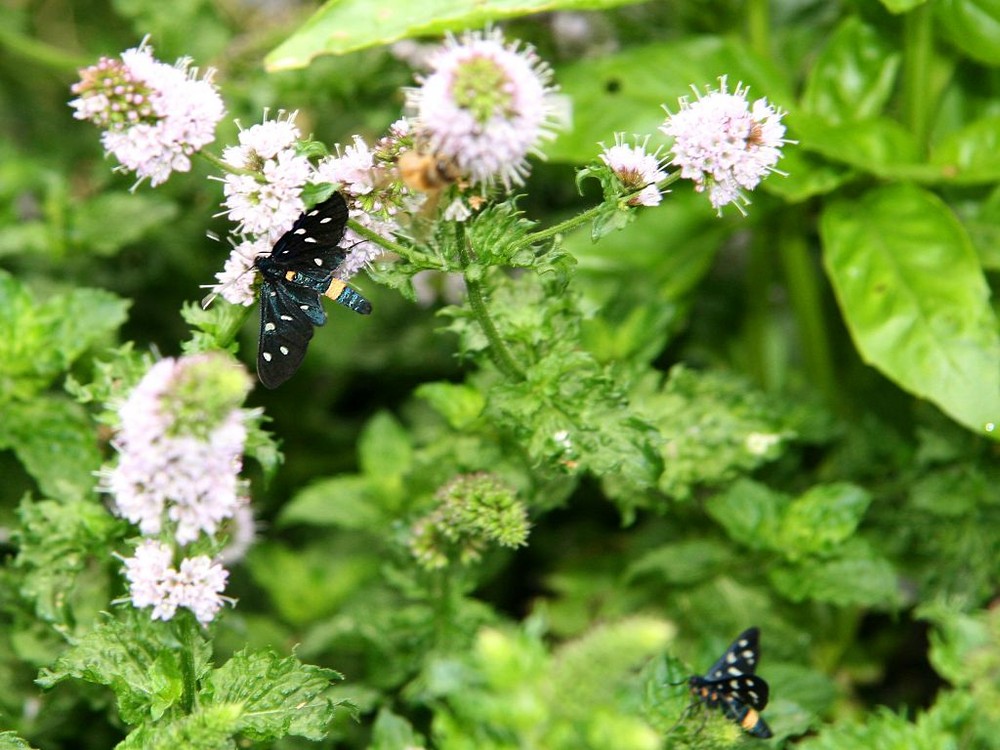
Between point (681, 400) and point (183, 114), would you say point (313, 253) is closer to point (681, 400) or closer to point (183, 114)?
point (183, 114)

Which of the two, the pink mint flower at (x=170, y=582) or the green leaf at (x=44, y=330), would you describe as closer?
the pink mint flower at (x=170, y=582)

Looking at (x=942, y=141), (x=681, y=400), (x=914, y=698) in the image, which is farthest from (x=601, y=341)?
(x=914, y=698)

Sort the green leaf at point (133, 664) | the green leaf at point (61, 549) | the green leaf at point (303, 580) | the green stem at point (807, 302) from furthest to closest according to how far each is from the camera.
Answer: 1. the green stem at point (807, 302)
2. the green leaf at point (303, 580)
3. the green leaf at point (61, 549)
4. the green leaf at point (133, 664)

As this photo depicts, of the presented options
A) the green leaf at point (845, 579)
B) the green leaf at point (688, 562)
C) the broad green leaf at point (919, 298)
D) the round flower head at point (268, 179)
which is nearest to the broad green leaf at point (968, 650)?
the green leaf at point (845, 579)

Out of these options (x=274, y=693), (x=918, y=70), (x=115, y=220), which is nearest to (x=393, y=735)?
(x=274, y=693)

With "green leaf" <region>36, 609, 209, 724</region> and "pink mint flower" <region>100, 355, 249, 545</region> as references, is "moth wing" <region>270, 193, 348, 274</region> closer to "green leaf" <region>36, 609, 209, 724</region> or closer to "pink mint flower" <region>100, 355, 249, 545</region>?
"pink mint flower" <region>100, 355, 249, 545</region>

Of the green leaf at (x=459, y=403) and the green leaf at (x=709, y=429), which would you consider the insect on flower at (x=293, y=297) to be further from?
the green leaf at (x=709, y=429)

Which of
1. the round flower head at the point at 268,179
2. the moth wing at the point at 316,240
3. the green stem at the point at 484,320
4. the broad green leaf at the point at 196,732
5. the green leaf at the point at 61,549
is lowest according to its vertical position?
the broad green leaf at the point at 196,732
